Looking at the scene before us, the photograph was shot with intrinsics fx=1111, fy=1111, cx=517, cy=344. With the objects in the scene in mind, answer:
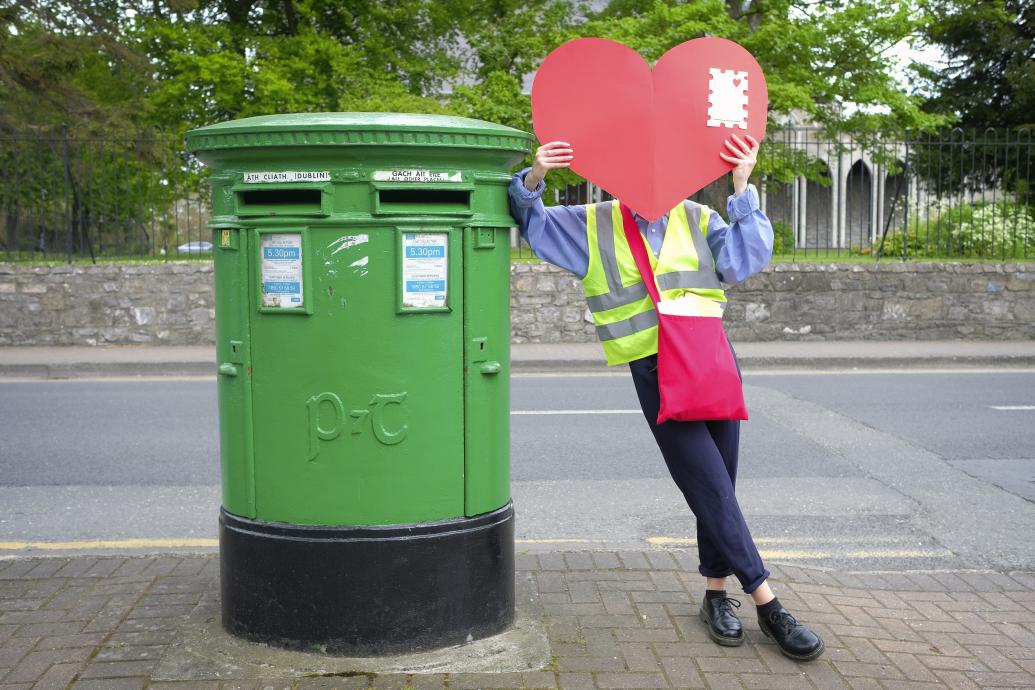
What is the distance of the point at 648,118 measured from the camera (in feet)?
11.5

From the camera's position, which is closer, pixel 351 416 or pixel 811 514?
pixel 351 416

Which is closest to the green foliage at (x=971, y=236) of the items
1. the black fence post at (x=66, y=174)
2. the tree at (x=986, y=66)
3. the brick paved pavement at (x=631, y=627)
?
the black fence post at (x=66, y=174)

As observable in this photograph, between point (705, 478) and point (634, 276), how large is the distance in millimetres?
695

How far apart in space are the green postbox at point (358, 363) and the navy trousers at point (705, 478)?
52 cm

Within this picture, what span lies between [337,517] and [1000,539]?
3.60m

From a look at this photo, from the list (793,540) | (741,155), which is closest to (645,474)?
(793,540)

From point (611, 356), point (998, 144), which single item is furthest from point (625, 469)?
point (998, 144)

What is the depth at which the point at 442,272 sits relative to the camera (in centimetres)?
342

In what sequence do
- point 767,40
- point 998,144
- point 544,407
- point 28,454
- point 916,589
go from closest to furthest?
point 916,589
point 28,454
point 544,407
point 998,144
point 767,40

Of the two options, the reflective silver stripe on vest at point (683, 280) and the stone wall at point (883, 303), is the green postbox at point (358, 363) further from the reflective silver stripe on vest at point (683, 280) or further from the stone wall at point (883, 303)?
the stone wall at point (883, 303)

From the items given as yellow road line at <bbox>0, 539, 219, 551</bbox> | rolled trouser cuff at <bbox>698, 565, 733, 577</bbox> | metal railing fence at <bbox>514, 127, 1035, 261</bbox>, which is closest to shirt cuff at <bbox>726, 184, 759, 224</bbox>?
rolled trouser cuff at <bbox>698, 565, 733, 577</bbox>

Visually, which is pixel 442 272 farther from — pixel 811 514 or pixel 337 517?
pixel 811 514

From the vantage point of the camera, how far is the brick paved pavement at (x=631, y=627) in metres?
3.34

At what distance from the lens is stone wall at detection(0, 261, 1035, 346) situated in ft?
46.9
